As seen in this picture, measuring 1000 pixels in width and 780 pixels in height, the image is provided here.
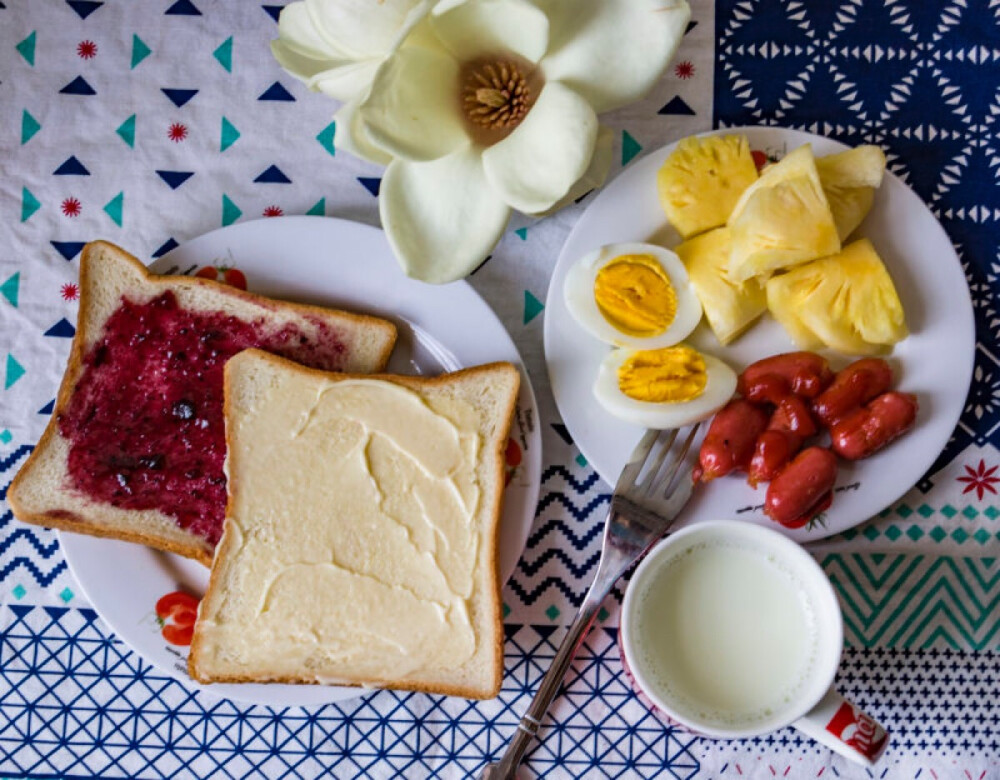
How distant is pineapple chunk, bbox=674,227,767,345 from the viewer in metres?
1.29

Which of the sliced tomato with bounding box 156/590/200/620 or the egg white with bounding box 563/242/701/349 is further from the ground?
the egg white with bounding box 563/242/701/349

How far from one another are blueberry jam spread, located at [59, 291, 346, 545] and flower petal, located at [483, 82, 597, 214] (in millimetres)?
354

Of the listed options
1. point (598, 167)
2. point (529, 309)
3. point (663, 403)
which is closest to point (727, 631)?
point (663, 403)

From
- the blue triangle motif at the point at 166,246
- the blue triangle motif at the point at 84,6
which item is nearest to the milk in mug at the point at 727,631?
the blue triangle motif at the point at 166,246

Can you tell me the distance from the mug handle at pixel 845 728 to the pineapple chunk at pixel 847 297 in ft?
1.62

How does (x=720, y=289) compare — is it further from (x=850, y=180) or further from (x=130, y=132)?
(x=130, y=132)

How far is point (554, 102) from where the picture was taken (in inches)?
47.6

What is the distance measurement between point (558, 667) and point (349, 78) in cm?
90

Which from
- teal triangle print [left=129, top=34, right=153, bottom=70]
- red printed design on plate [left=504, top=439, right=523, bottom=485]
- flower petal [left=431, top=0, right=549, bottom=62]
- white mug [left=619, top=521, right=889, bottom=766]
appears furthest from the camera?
teal triangle print [left=129, top=34, right=153, bottom=70]

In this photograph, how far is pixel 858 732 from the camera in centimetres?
123

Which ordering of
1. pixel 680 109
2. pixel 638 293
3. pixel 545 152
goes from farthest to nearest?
pixel 680 109
pixel 638 293
pixel 545 152

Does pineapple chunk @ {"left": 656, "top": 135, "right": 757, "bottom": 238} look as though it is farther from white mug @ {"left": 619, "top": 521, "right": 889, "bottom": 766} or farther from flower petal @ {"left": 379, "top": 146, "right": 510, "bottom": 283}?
white mug @ {"left": 619, "top": 521, "right": 889, "bottom": 766}

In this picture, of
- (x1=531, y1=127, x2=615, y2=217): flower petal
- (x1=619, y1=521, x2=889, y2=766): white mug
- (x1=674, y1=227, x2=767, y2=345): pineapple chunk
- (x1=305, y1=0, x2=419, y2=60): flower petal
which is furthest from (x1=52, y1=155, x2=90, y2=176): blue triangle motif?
(x1=619, y1=521, x2=889, y2=766): white mug

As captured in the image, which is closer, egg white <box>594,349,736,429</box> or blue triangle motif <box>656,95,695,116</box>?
egg white <box>594,349,736,429</box>
